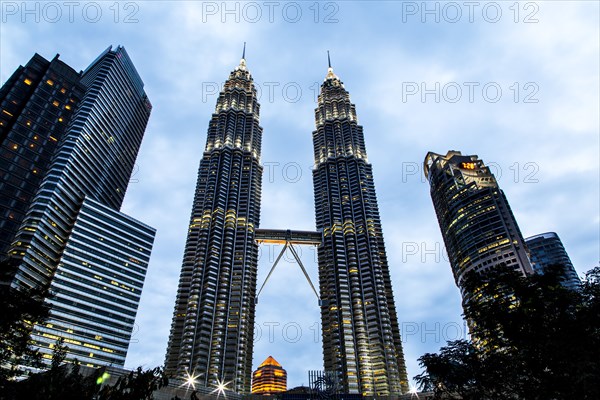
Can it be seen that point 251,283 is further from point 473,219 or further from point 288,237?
point 473,219

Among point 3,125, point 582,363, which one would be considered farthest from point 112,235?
point 582,363

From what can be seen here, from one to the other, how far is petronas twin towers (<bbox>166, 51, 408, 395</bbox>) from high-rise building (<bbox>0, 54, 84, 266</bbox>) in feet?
201

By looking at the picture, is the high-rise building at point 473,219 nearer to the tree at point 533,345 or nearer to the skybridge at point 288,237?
the skybridge at point 288,237

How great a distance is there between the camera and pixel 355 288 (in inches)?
6107

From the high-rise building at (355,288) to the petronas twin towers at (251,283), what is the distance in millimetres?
375

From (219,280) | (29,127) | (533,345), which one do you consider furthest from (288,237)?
(533,345)

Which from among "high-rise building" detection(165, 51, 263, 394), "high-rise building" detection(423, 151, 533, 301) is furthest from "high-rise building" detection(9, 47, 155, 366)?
"high-rise building" detection(423, 151, 533, 301)

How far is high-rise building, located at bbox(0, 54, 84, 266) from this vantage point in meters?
125

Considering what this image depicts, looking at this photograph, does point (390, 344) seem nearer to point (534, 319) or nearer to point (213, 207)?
point (213, 207)

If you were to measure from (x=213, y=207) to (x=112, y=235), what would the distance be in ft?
143

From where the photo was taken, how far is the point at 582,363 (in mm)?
23469

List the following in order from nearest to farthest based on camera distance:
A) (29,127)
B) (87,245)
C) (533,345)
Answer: (533,345)
(87,245)
(29,127)

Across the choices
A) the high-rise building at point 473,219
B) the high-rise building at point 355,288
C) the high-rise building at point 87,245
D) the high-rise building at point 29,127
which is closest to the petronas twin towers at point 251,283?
the high-rise building at point 355,288

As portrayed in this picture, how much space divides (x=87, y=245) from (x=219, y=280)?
161 ft
